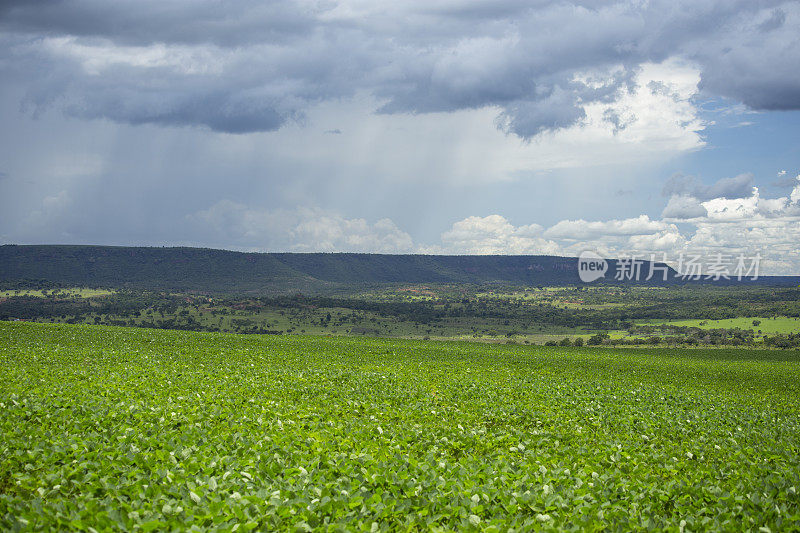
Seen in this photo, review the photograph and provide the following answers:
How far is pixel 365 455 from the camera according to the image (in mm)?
11477

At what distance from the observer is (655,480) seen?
11.9 meters

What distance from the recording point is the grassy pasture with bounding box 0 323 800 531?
836cm

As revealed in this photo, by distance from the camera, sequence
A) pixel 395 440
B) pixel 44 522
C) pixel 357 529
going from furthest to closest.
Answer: pixel 395 440 < pixel 357 529 < pixel 44 522

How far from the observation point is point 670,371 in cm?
4934

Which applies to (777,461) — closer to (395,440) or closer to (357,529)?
(395,440)

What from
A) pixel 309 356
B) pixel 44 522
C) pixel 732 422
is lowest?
pixel 309 356

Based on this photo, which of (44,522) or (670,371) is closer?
(44,522)

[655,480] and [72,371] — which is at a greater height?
[655,480]

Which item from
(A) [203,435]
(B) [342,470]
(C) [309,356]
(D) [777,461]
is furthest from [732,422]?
(C) [309,356]

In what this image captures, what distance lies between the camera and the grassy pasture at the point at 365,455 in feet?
27.4

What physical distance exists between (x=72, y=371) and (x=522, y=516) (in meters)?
22.7

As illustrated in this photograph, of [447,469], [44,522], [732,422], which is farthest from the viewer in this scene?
[732,422]

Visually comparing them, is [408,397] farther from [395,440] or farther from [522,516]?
[522,516]

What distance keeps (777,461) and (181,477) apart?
52.0 ft
